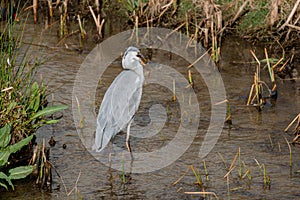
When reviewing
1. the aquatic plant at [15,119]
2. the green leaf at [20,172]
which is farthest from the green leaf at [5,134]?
the green leaf at [20,172]

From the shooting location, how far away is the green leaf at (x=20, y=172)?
17.5 feet

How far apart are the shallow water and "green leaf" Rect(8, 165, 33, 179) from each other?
0.14 meters

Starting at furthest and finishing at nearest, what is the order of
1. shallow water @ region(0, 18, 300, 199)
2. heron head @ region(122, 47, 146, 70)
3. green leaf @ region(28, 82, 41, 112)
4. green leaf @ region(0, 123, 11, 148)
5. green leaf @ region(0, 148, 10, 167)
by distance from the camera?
heron head @ region(122, 47, 146, 70)
green leaf @ region(28, 82, 41, 112)
shallow water @ region(0, 18, 300, 199)
green leaf @ region(0, 123, 11, 148)
green leaf @ region(0, 148, 10, 167)

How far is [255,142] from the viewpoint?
6.42m

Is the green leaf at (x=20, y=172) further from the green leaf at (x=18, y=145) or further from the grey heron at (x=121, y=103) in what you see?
the grey heron at (x=121, y=103)

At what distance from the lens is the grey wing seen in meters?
6.17

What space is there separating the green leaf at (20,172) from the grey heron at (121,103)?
2.92 feet

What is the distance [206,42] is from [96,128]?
264cm

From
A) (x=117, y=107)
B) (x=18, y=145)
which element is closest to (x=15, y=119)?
(x=18, y=145)

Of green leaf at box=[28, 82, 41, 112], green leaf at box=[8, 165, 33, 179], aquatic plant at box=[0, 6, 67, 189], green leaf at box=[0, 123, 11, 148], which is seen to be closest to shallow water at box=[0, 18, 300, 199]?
green leaf at box=[8, 165, 33, 179]

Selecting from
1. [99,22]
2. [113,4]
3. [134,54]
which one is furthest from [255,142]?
[113,4]

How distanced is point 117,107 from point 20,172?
137 centimetres

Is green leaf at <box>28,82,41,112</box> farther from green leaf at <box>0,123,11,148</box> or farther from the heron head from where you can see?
the heron head

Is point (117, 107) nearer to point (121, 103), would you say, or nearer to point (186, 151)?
point (121, 103)
